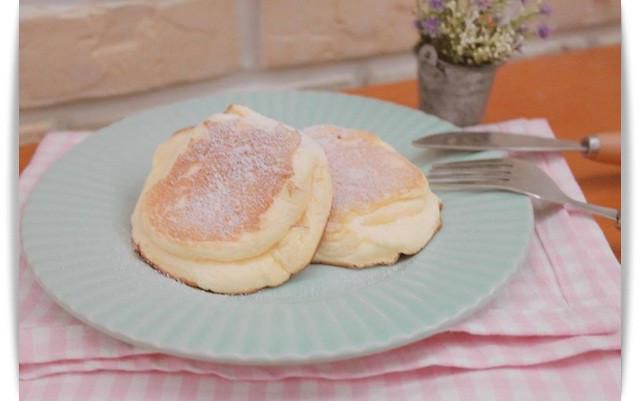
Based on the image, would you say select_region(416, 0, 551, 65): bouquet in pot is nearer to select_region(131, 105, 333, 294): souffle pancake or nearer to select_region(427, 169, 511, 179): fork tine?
select_region(427, 169, 511, 179): fork tine

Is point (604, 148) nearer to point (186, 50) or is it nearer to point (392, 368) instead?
point (392, 368)

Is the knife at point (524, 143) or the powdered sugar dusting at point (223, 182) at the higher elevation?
the powdered sugar dusting at point (223, 182)

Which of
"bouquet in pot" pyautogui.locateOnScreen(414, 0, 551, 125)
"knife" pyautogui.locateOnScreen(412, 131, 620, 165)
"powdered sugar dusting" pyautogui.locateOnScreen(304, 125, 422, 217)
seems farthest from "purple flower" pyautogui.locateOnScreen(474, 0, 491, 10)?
"powdered sugar dusting" pyautogui.locateOnScreen(304, 125, 422, 217)

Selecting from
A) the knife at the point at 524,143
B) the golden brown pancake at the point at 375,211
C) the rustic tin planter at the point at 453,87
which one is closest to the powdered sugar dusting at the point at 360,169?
the golden brown pancake at the point at 375,211

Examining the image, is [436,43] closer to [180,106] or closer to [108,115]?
[180,106]

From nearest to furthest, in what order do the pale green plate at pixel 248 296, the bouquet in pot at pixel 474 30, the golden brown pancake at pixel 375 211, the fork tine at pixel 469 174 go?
1. the pale green plate at pixel 248 296
2. the golden brown pancake at pixel 375 211
3. the fork tine at pixel 469 174
4. the bouquet in pot at pixel 474 30

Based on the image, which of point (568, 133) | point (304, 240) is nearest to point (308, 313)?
point (304, 240)

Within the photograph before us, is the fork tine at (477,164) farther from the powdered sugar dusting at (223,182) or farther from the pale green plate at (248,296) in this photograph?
the powdered sugar dusting at (223,182)
